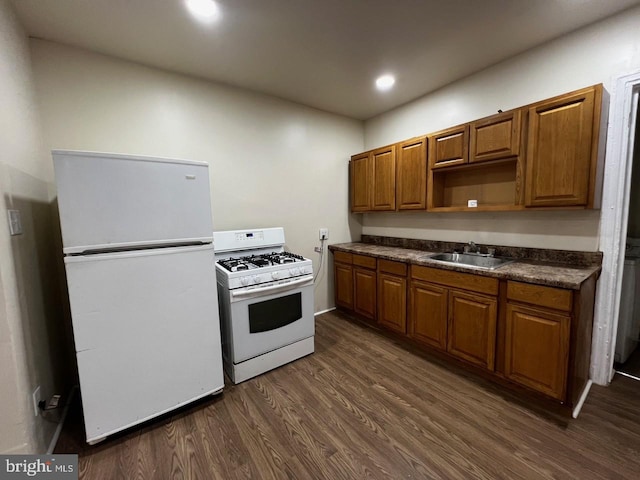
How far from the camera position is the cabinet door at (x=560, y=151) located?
1.73 metres

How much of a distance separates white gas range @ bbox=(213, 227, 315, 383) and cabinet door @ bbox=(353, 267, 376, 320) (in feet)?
2.69

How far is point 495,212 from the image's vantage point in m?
2.43

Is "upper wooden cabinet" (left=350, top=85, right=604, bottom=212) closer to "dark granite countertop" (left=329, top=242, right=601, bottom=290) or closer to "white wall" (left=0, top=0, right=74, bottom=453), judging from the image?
"dark granite countertop" (left=329, top=242, right=601, bottom=290)

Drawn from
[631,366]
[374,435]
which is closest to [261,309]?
[374,435]

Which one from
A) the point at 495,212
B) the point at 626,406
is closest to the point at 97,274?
the point at 495,212

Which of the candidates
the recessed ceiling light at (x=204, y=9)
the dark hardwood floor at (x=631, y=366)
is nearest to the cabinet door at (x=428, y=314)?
the dark hardwood floor at (x=631, y=366)

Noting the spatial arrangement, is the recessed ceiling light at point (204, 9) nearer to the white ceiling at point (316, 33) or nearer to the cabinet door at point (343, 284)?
the white ceiling at point (316, 33)

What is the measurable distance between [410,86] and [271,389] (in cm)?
308

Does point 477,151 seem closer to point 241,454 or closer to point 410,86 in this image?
point 410,86

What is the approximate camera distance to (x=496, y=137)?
2131 mm

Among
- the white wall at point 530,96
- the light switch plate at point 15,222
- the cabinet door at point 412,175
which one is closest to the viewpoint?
→ the light switch plate at point 15,222

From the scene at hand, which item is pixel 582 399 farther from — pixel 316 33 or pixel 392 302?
pixel 316 33

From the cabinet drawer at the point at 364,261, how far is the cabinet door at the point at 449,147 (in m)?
1.14

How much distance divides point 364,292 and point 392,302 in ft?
1.34
